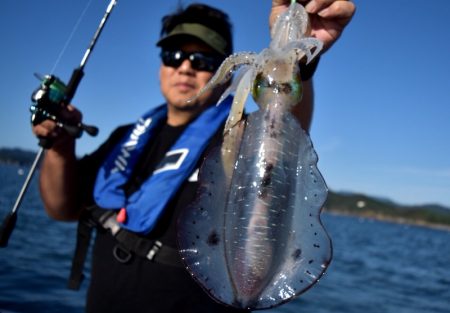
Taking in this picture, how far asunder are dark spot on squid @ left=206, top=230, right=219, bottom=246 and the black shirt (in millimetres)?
1516

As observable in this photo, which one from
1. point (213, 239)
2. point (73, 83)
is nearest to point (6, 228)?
point (73, 83)

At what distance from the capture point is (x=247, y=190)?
1556 mm

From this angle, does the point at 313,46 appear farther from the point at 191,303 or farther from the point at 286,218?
the point at 191,303

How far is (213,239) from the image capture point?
5.21 ft

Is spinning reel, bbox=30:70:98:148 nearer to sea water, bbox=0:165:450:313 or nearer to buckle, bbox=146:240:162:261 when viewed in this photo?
buckle, bbox=146:240:162:261

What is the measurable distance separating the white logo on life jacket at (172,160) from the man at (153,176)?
0.03ft

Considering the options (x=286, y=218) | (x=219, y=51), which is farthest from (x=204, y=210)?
(x=219, y=51)

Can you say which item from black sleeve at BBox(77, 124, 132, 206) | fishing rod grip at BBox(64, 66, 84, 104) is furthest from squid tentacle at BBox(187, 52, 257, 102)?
black sleeve at BBox(77, 124, 132, 206)

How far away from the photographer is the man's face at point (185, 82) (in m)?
3.66

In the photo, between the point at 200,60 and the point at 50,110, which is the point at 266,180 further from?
the point at 50,110

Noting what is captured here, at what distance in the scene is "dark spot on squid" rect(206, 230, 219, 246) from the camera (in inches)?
62.4

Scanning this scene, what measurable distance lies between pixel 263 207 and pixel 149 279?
6.14ft

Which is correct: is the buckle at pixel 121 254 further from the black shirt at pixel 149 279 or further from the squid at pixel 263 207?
the squid at pixel 263 207

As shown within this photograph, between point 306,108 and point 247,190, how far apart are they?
51.0 inches
